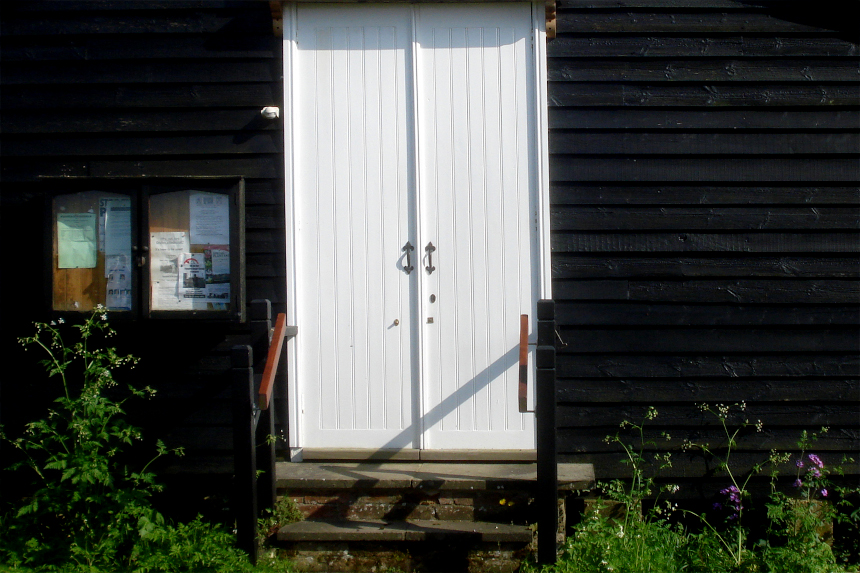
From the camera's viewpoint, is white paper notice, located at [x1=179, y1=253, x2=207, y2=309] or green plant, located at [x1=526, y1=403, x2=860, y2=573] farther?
white paper notice, located at [x1=179, y1=253, x2=207, y2=309]

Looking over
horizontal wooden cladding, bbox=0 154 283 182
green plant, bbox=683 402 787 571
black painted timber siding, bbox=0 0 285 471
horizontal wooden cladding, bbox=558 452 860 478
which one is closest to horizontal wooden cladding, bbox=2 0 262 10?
black painted timber siding, bbox=0 0 285 471

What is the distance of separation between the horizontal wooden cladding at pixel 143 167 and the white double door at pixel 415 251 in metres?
0.20

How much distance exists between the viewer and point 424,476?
3799 mm

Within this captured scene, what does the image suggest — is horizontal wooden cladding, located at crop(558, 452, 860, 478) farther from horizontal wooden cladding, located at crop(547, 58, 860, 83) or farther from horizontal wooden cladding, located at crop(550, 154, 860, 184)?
horizontal wooden cladding, located at crop(547, 58, 860, 83)

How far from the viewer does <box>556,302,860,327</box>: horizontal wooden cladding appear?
411 centimetres

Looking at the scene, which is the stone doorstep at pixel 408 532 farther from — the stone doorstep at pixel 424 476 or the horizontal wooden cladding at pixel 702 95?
the horizontal wooden cladding at pixel 702 95

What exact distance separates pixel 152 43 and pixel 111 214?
3.53 ft

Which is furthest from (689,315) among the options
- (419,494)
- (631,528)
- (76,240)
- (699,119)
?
(76,240)

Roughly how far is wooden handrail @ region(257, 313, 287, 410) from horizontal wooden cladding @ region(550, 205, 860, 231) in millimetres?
1669

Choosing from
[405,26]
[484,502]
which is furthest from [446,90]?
[484,502]

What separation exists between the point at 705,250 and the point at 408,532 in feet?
7.63

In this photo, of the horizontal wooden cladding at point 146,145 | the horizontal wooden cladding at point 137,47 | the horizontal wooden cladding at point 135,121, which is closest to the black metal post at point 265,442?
the horizontal wooden cladding at point 146,145

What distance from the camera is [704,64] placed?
4.16 metres

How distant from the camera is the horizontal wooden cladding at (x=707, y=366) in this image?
4.11 metres
